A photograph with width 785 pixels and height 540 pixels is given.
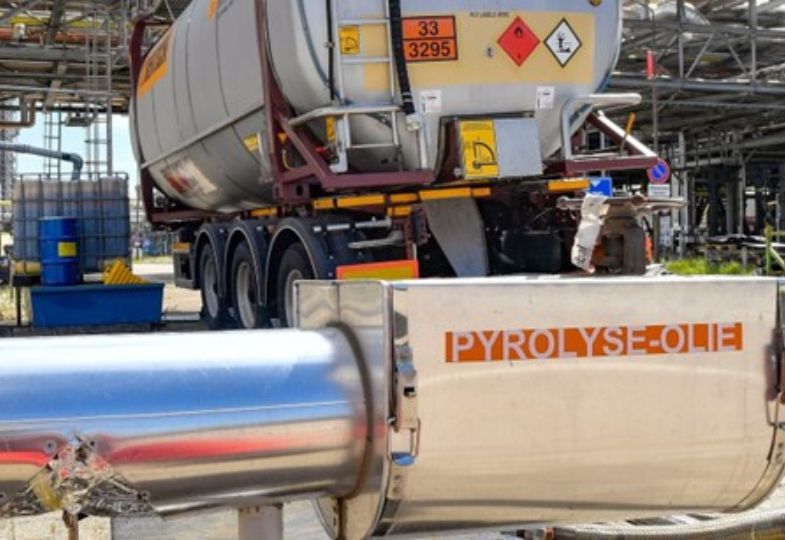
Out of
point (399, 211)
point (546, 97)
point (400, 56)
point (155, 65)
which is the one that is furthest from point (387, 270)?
point (155, 65)

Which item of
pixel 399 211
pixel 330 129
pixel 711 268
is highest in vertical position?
pixel 330 129

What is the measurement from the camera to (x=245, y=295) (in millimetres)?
10594

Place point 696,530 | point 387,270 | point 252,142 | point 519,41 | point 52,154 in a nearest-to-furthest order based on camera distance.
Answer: point 696,530 → point 387,270 → point 519,41 → point 252,142 → point 52,154

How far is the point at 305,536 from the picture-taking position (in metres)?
3.19

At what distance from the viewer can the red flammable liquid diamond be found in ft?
24.7

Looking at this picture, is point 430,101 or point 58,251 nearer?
point 430,101

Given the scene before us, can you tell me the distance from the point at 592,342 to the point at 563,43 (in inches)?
238

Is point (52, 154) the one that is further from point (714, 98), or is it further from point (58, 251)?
point (714, 98)

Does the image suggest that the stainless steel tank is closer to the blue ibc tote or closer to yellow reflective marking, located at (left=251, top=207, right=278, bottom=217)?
yellow reflective marking, located at (left=251, top=207, right=278, bottom=217)

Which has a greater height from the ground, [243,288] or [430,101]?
[430,101]

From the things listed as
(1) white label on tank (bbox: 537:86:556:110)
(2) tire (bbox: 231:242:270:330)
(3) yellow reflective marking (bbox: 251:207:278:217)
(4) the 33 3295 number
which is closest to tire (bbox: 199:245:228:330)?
(2) tire (bbox: 231:242:270:330)

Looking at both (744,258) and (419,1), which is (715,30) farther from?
(419,1)

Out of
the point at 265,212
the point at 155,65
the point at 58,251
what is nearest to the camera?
the point at 265,212

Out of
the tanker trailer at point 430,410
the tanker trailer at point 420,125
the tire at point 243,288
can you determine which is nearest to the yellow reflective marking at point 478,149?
the tanker trailer at point 420,125
